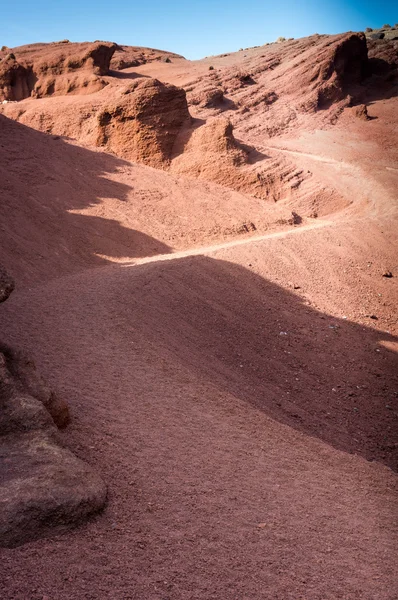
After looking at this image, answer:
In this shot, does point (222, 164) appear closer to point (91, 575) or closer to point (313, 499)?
point (313, 499)

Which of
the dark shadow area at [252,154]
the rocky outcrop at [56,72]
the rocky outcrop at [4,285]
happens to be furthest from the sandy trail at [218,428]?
the rocky outcrop at [56,72]

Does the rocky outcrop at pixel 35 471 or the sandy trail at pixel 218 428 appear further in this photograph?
the sandy trail at pixel 218 428

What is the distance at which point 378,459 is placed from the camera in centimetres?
639

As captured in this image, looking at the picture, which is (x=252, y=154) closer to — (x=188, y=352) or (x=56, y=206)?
(x=56, y=206)

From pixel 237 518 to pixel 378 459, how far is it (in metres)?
3.60

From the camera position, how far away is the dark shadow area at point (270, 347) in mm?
6657

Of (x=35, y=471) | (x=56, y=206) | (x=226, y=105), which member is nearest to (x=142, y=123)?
(x=56, y=206)

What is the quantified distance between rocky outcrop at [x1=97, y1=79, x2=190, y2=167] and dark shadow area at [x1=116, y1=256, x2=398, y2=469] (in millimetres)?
7213

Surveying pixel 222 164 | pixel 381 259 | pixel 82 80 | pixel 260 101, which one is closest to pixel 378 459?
pixel 381 259

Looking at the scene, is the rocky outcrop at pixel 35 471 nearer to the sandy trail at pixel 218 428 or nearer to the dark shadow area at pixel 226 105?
the sandy trail at pixel 218 428

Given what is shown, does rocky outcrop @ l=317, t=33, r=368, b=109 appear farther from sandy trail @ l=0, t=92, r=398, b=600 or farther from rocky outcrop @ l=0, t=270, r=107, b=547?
rocky outcrop @ l=0, t=270, r=107, b=547

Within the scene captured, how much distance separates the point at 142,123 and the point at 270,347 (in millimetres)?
10161

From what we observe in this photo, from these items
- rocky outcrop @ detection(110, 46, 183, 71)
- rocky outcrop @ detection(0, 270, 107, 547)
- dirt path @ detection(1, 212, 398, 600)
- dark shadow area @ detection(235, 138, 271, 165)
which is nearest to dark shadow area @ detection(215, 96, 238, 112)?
dark shadow area @ detection(235, 138, 271, 165)

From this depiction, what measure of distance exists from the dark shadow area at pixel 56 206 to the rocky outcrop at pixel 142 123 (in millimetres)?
800
